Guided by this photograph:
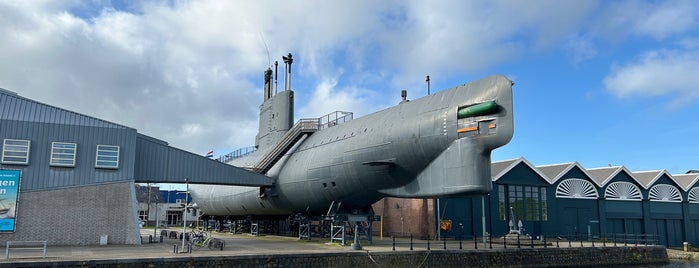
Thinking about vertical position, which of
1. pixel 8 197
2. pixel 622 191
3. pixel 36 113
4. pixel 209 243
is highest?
pixel 36 113

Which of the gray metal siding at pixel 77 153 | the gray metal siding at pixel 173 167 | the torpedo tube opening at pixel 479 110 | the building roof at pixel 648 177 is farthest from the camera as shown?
Result: the building roof at pixel 648 177

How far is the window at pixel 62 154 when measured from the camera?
89.6 ft

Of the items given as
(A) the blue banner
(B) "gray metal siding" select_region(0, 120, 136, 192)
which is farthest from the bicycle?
(A) the blue banner

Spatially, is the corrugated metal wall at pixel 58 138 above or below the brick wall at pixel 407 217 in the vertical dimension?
above

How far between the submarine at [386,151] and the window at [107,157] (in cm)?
Answer: 1039

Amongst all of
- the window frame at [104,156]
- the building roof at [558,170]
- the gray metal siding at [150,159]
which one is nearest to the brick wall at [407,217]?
the building roof at [558,170]

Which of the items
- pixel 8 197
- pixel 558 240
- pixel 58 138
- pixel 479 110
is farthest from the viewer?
pixel 558 240

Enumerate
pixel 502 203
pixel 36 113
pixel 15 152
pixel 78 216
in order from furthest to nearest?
pixel 502 203 → pixel 36 113 → pixel 78 216 → pixel 15 152

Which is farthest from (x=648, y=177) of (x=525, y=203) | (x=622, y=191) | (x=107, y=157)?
(x=107, y=157)

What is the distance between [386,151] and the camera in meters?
26.4

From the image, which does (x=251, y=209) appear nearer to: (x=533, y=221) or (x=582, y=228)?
(x=533, y=221)

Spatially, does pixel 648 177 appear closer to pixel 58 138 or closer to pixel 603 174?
pixel 603 174

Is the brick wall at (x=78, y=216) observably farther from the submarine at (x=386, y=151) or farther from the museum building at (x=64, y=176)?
the submarine at (x=386, y=151)

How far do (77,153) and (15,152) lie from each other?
2.72 m
